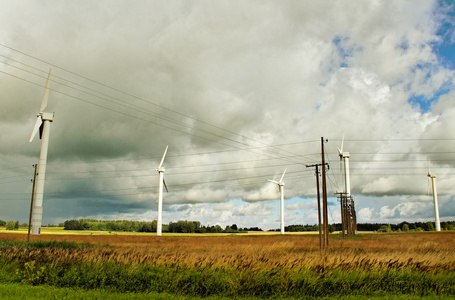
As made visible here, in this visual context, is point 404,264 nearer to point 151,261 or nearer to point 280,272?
point 280,272

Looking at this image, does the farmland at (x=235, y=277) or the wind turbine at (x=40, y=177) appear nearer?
the farmland at (x=235, y=277)

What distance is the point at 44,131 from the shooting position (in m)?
65.0

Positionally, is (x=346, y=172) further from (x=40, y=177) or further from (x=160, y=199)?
(x=40, y=177)

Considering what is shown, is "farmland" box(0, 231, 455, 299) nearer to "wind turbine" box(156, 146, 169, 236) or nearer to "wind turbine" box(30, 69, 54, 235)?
"wind turbine" box(30, 69, 54, 235)

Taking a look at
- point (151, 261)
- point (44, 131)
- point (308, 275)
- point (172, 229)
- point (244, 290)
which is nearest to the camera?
point (244, 290)

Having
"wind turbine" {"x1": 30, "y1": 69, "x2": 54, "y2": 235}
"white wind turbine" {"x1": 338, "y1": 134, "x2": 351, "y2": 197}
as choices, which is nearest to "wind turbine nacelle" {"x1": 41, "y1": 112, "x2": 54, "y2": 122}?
"wind turbine" {"x1": 30, "y1": 69, "x2": 54, "y2": 235}

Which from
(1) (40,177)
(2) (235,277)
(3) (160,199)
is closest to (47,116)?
(1) (40,177)

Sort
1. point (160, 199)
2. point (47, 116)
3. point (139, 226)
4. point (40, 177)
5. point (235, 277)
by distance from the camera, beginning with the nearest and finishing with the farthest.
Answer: point (235, 277) → point (40, 177) → point (47, 116) → point (160, 199) → point (139, 226)

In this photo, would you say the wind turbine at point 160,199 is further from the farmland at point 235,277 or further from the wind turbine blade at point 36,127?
the farmland at point 235,277

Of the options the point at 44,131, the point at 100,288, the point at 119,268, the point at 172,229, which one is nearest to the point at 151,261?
the point at 119,268

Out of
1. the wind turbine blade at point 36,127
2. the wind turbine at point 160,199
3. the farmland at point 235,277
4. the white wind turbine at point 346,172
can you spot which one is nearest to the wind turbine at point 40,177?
the wind turbine blade at point 36,127

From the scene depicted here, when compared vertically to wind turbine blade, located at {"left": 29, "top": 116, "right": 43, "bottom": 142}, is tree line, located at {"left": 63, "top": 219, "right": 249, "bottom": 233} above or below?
below

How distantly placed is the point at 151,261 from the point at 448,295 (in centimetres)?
1298

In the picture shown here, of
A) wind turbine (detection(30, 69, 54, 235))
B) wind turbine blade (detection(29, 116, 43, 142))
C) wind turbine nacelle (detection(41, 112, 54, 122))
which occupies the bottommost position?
wind turbine (detection(30, 69, 54, 235))
